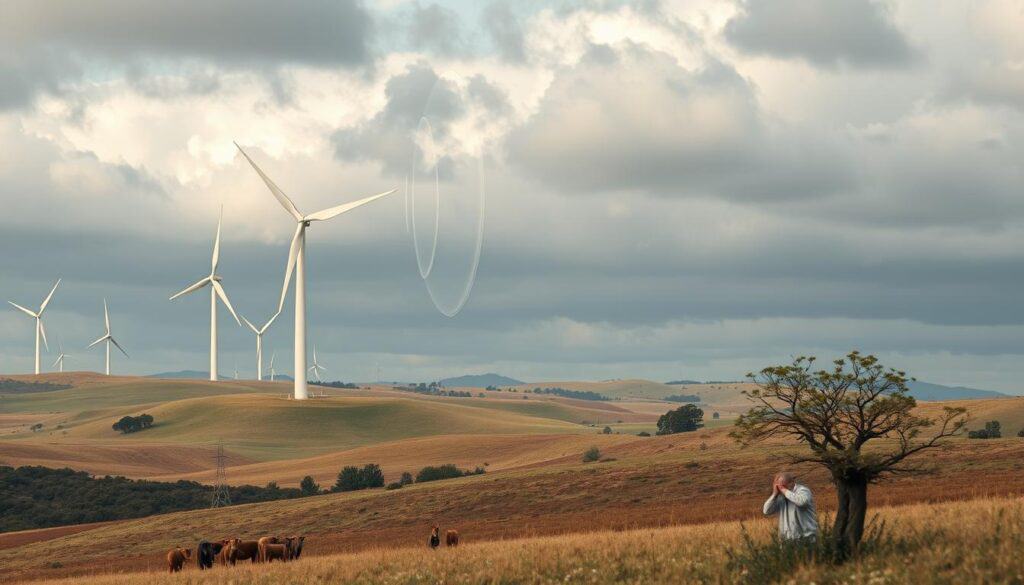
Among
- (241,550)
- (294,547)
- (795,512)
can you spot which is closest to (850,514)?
(795,512)

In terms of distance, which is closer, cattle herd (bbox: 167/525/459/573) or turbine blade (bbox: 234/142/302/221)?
cattle herd (bbox: 167/525/459/573)

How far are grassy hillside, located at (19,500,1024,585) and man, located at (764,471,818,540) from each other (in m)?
1.00

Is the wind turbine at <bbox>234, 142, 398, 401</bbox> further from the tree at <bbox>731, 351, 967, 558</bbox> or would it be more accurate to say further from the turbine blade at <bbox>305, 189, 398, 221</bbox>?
the tree at <bbox>731, 351, 967, 558</bbox>

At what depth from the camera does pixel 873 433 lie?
21.8m

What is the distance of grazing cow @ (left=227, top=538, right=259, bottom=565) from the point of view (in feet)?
121

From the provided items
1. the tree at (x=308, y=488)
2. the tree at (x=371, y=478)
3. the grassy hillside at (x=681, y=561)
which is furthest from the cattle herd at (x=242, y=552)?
the tree at (x=371, y=478)

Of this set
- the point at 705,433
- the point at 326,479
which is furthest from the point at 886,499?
the point at 326,479

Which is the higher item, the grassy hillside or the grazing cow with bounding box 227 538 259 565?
the grassy hillside

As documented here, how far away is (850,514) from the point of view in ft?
65.6

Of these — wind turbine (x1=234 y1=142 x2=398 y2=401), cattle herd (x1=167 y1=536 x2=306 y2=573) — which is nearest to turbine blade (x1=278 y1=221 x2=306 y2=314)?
wind turbine (x1=234 y1=142 x2=398 y2=401)

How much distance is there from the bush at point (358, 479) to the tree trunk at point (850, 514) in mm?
91823

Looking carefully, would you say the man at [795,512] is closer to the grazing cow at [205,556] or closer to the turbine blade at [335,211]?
the grazing cow at [205,556]

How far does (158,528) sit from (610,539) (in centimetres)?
5349

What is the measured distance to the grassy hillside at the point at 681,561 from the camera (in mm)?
17641
